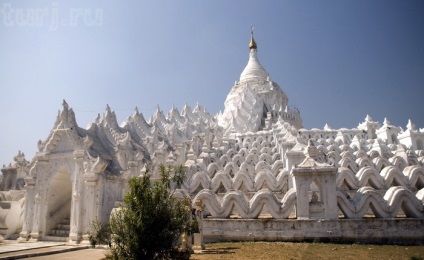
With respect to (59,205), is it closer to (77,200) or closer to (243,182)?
(77,200)

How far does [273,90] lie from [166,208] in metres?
43.2

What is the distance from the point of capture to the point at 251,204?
10789mm

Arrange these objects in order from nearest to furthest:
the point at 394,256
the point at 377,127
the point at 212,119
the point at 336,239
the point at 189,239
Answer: the point at 394,256 < the point at 189,239 < the point at 336,239 < the point at 377,127 < the point at 212,119

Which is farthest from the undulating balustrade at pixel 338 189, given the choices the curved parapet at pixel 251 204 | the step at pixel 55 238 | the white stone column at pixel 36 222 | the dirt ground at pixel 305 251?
the white stone column at pixel 36 222

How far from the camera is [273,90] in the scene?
48.3 m

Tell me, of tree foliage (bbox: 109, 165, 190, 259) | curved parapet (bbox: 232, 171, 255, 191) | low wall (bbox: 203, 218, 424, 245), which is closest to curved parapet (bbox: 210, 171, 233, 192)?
curved parapet (bbox: 232, 171, 255, 191)

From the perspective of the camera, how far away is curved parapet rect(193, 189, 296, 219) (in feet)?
34.5

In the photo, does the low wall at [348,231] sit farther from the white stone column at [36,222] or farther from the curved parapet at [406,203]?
the white stone column at [36,222]

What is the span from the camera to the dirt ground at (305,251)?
8.17 metres

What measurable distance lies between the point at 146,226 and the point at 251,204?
491 cm

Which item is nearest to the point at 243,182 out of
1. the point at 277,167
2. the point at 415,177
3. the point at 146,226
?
the point at 277,167

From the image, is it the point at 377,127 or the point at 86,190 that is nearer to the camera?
the point at 86,190

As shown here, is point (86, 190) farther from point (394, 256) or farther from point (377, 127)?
point (377, 127)

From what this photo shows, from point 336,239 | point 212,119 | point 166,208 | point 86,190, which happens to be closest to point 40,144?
point 86,190
